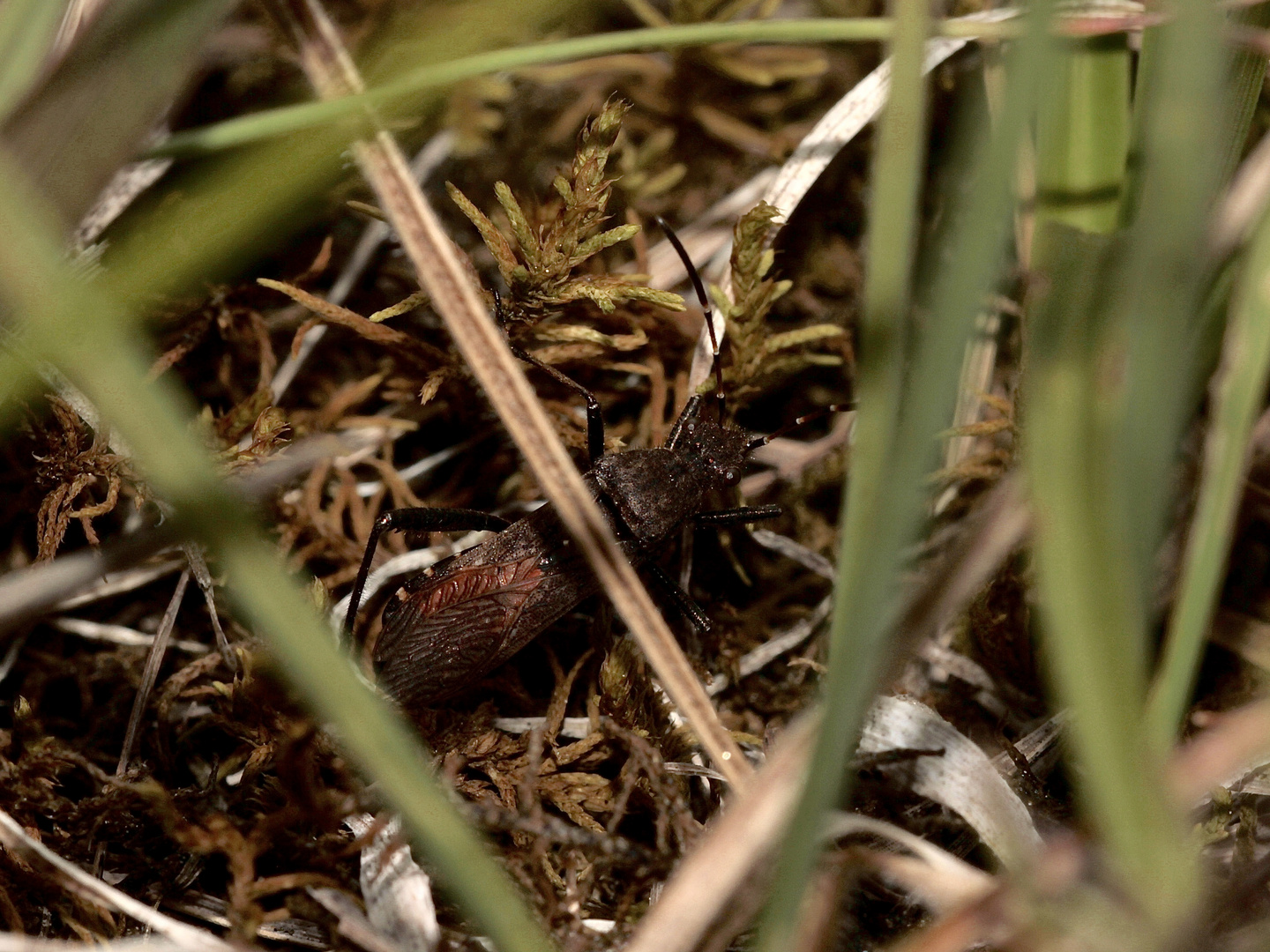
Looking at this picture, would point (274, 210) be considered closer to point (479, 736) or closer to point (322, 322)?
point (322, 322)

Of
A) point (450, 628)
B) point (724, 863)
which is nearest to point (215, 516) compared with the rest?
point (724, 863)

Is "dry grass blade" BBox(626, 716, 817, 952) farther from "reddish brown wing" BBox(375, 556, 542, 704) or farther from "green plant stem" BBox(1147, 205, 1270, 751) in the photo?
"reddish brown wing" BBox(375, 556, 542, 704)

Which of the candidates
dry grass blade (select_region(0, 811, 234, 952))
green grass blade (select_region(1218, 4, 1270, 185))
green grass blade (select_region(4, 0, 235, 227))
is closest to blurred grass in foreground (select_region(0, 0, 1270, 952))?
green grass blade (select_region(4, 0, 235, 227))

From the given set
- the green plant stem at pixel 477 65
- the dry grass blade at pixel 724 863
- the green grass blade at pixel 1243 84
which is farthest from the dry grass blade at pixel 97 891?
the green grass blade at pixel 1243 84

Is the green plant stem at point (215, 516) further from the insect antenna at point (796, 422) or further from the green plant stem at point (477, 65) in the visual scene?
the insect antenna at point (796, 422)

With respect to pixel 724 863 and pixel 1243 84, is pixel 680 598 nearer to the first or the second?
pixel 724 863

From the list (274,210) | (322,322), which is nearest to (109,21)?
(274,210)
